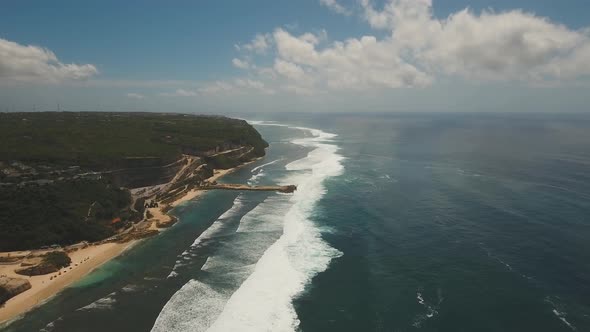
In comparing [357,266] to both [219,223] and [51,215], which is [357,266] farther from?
[51,215]

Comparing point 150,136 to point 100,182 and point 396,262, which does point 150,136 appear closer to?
point 100,182

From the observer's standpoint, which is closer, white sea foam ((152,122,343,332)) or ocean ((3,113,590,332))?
white sea foam ((152,122,343,332))

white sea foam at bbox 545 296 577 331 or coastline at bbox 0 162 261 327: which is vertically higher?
white sea foam at bbox 545 296 577 331

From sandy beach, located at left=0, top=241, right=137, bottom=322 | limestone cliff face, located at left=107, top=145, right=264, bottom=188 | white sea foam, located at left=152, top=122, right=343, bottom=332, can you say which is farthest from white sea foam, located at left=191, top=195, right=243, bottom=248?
limestone cliff face, located at left=107, top=145, right=264, bottom=188

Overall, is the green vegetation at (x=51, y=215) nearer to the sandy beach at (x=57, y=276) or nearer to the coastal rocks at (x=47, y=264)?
the sandy beach at (x=57, y=276)

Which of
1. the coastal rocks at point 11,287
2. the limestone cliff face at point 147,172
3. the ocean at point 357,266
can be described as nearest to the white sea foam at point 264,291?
the ocean at point 357,266

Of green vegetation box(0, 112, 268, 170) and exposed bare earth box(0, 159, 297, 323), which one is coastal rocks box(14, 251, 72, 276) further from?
green vegetation box(0, 112, 268, 170)
